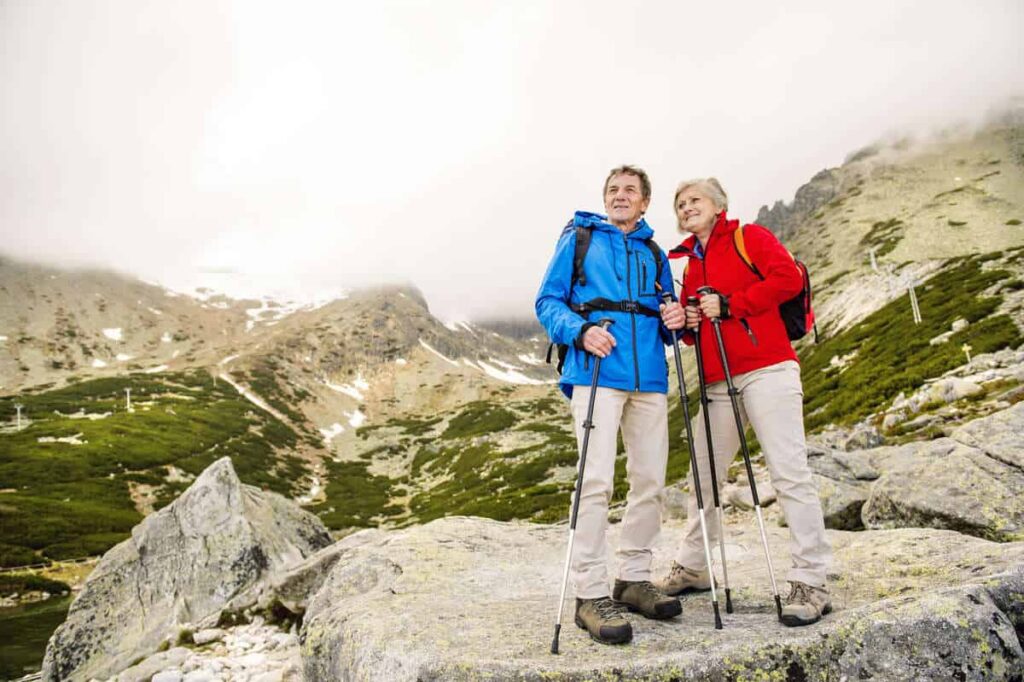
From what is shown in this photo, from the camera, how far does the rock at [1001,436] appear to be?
338 inches

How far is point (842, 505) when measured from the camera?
10.6m

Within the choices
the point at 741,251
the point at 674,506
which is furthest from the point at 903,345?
the point at 741,251

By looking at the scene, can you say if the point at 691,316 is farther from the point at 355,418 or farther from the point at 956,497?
the point at 355,418

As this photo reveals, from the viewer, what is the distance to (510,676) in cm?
384

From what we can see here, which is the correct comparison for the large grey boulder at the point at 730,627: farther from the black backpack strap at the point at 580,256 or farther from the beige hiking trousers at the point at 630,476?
the black backpack strap at the point at 580,256

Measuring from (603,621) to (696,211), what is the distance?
4.20 metres

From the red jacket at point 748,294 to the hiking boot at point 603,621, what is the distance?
2550 millimetres

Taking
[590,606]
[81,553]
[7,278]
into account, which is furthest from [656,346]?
[7,278]

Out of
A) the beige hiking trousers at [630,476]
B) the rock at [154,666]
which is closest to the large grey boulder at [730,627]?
the beige hiking trousers at [630,476]

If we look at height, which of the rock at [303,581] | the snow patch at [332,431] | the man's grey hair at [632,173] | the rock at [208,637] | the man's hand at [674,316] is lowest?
the rock at [208,637]

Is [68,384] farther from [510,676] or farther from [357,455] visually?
[510,676]

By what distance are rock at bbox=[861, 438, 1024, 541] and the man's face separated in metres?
6.46

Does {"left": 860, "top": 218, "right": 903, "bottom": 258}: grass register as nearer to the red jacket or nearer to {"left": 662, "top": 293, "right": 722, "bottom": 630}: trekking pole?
the red jacket

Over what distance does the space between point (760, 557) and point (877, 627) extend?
4246 millimetres
